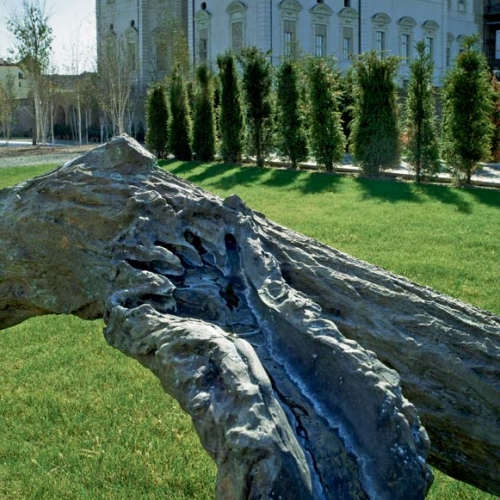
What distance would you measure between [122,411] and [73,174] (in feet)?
7.34

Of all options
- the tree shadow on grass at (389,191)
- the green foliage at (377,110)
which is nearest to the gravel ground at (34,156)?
the green foliage at (377,110)

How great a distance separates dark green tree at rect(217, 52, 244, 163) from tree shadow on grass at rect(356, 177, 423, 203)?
5.62 meters

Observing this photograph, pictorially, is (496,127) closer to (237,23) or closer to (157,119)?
(157,119)

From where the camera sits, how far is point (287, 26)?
37.4m

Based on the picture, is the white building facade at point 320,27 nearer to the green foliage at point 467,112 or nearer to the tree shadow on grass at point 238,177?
the tree shadow on grass at point 238,177

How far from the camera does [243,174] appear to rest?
1659cm

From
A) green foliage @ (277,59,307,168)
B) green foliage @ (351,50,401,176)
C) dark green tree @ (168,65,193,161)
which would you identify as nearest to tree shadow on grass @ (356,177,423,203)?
green foliage @ (351,50,401,176)

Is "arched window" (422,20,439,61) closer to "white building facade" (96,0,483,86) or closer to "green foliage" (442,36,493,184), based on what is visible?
"white building facade" (96,0,483,86)

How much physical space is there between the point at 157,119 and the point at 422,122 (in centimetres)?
1008

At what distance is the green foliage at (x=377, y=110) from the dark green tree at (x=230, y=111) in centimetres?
434

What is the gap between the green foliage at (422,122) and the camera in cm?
1493

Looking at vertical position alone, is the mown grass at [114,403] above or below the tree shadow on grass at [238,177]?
below

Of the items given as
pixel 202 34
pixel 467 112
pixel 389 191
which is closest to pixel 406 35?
pixel 202 34

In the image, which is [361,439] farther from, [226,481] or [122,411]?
[122,411]
